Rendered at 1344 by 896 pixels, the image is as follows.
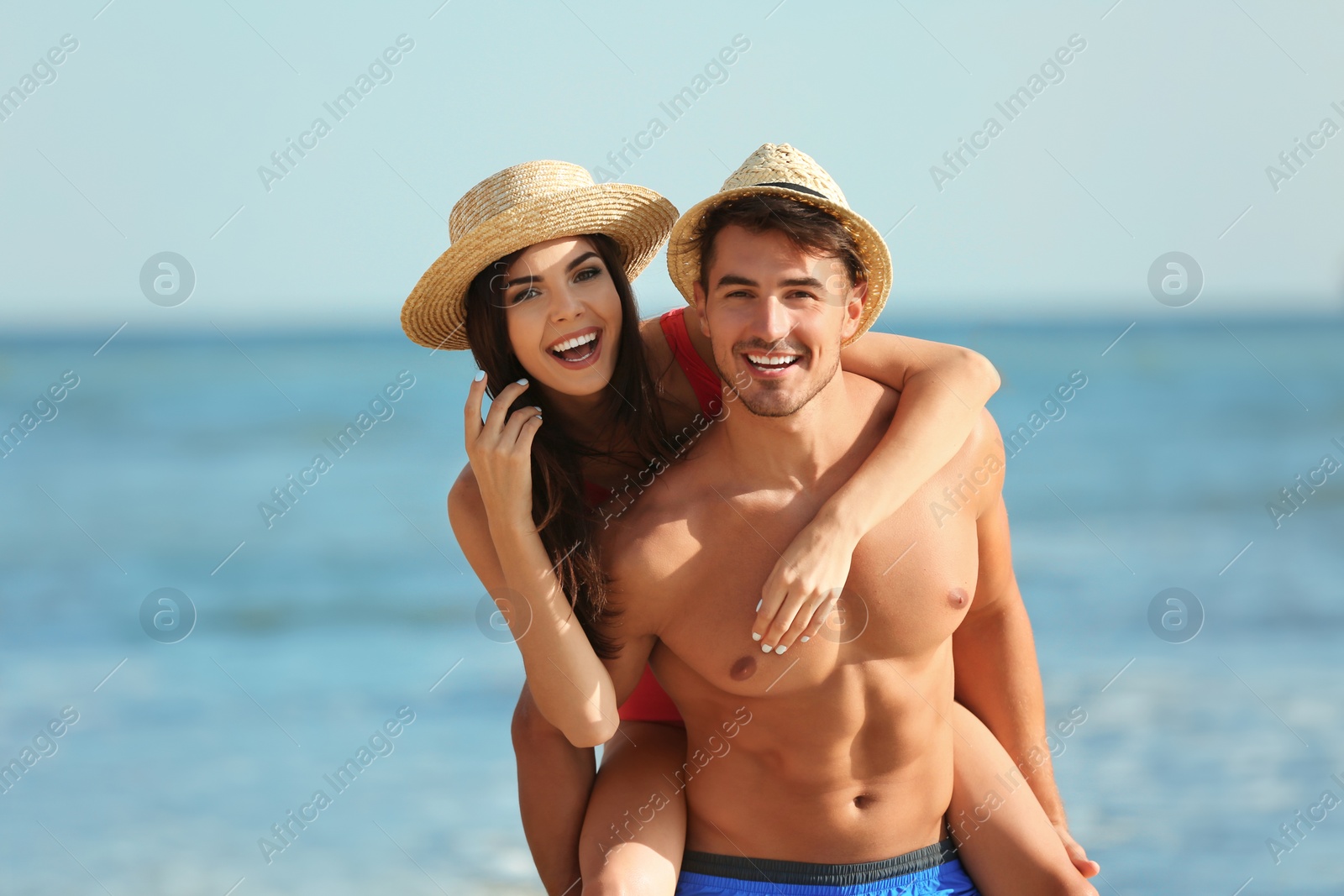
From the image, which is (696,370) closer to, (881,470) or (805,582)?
(881,470)

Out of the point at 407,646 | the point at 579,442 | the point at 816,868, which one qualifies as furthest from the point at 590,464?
the point at 407,646

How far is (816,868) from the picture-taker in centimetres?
343

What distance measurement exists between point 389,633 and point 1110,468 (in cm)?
990

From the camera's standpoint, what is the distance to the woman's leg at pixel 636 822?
3.36 meters

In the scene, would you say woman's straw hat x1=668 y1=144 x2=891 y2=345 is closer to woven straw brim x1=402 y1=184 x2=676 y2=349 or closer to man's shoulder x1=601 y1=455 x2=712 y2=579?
woven straw brim x1=402 y1=184 x2=676 y2=349

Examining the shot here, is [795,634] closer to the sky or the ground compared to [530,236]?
closer to the ground

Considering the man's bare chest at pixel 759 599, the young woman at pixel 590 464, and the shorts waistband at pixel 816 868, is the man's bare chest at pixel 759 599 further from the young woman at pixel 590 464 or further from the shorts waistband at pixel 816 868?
the shorts waistband at pixel 816 868

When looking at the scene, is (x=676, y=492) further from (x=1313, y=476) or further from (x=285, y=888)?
(x=1313, y=476)

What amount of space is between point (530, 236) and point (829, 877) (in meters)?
1.82

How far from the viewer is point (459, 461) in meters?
17.7

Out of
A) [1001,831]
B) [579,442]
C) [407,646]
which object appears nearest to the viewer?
[1001,831]

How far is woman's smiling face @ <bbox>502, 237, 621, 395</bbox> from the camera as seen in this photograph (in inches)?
133

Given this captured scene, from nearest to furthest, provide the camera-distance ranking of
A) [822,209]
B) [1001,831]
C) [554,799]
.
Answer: [822,209] < [1001,831] < [554,799]

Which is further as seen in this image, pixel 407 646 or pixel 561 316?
pixel 407 646
